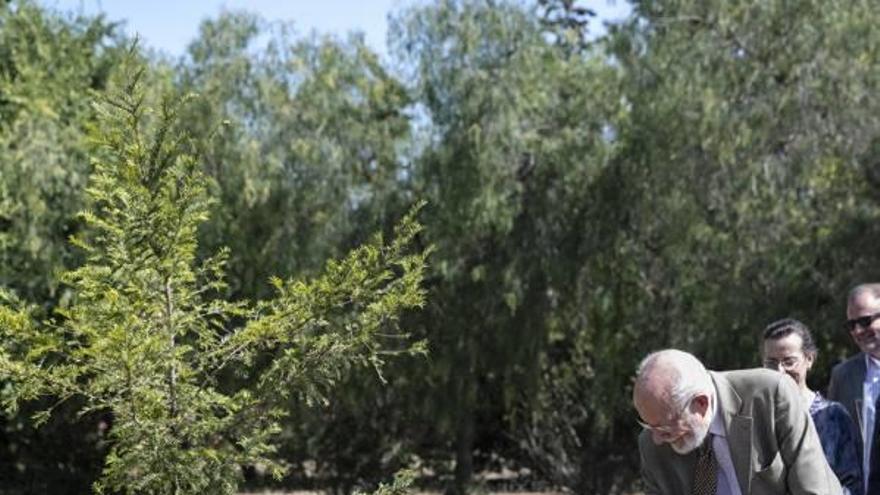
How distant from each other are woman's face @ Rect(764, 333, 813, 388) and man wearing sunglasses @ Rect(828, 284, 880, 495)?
550 millimetres

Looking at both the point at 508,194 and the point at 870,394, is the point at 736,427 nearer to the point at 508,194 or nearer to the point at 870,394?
the point at 870,394

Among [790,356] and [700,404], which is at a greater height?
[790,356]

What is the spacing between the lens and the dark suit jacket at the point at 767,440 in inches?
161

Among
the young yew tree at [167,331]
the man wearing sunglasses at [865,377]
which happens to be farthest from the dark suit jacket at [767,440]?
the young yew tree at [167,331]

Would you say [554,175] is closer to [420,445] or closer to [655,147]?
[655,147]

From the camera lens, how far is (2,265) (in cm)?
1543

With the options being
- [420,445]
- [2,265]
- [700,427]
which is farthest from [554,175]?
[700,427]

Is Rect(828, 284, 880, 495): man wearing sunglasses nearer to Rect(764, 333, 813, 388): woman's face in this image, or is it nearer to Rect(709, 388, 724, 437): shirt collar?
Rect(764, 333, 813, 388): woman's face

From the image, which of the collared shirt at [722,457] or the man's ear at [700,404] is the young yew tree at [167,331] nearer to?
the collared shirt at [722,457]

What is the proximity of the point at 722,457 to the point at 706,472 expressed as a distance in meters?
0.07

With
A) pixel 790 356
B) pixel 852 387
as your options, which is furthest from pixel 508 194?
pixel 790 356

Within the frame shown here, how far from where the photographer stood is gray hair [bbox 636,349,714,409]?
3838mm

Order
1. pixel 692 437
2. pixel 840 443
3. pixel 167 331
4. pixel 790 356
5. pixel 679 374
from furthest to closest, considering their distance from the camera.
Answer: pixel 167 331 < pixel 790 356 < pixel 840 443 < pixel 692 437 < pixel 679 374

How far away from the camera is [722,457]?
414cm
